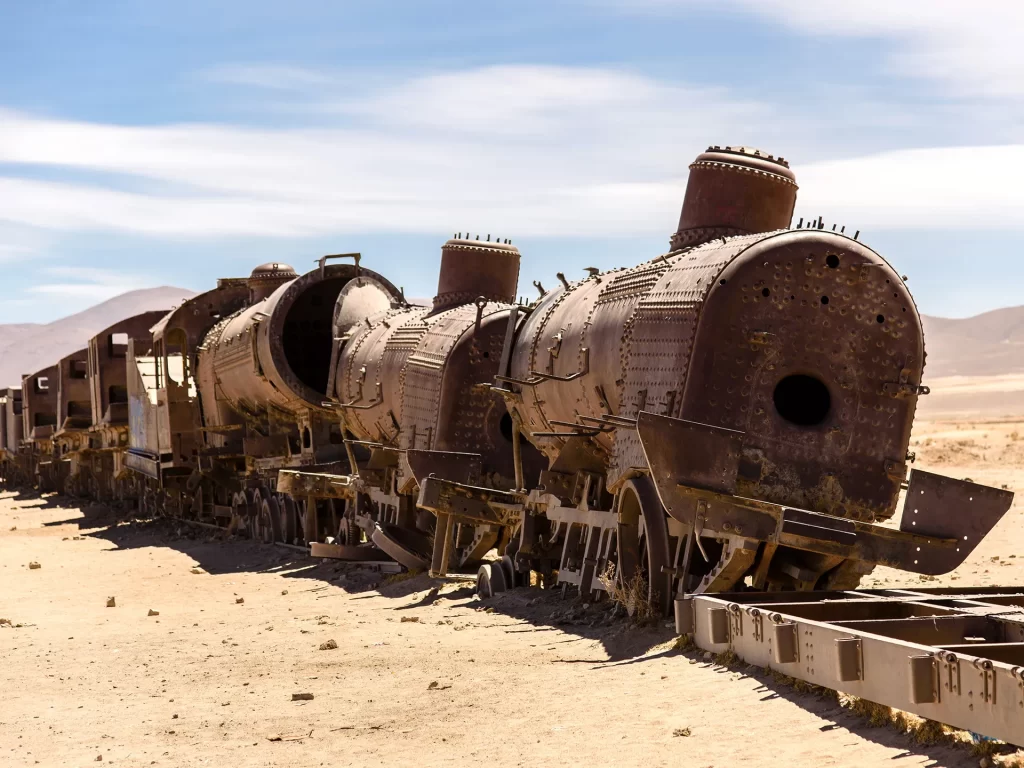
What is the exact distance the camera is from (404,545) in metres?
16.0

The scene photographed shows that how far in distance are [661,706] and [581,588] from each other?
172 inches

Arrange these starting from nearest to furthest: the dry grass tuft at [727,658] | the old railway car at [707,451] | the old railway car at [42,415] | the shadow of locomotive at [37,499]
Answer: the old railway car at [707,451]
the dry grass tuft at [727,658]
the shadow of locomotive at [37,499]
the old railway car at [42,415]

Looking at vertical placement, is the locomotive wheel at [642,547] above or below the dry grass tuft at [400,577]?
above

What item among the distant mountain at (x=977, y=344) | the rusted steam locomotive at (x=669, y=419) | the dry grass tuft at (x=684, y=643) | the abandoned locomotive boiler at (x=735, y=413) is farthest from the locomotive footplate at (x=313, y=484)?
the distant mountain at (x=977, y=344)

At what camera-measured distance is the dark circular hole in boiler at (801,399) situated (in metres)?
9.81

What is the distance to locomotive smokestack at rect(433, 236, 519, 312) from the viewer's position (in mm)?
17469

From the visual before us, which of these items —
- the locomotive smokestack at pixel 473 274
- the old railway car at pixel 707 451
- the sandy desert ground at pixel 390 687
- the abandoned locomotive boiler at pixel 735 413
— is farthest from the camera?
the locomotive smokestack at pixel 473 274

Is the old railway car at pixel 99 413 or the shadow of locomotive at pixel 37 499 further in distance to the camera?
the shadow of locomotive at pixel 37 499

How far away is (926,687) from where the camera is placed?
5.64 m

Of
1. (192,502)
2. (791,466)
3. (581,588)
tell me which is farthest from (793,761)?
(192,502)

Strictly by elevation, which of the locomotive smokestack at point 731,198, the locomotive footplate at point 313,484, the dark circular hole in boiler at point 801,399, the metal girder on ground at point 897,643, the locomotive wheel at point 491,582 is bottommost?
the locomotive wheel at point 491,582

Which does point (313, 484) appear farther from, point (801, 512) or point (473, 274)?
point (801, 512)

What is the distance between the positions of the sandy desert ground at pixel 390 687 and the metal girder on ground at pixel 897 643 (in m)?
0.18

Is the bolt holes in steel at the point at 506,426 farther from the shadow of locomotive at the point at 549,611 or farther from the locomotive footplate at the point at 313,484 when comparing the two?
the locomotive footplate at the point at 313,484
